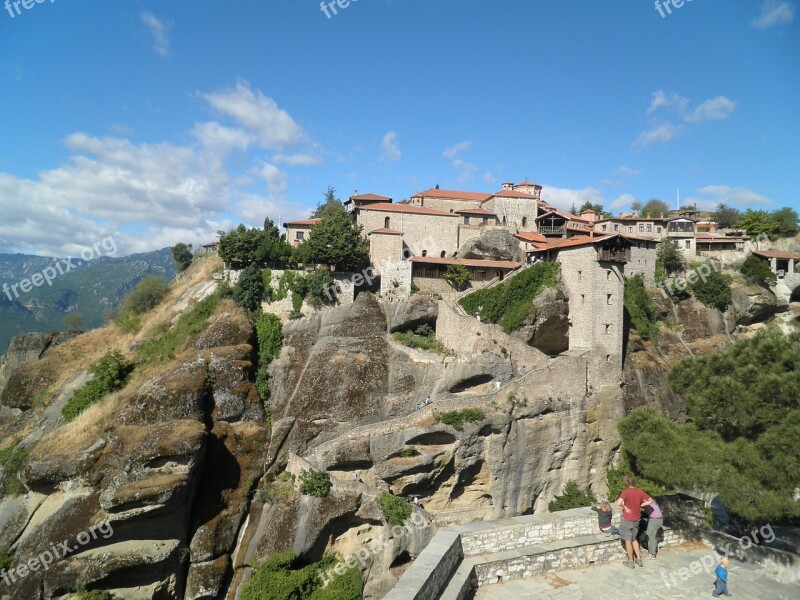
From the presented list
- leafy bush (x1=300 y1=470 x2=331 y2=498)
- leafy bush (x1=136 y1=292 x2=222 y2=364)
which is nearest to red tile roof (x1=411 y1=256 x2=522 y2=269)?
leafy bush (x1=136 y1=292 x2=222 y2=364)

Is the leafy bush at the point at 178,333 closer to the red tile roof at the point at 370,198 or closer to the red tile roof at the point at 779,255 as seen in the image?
the red tile roof at the point at 370,198

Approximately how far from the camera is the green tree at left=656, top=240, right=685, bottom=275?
126ft

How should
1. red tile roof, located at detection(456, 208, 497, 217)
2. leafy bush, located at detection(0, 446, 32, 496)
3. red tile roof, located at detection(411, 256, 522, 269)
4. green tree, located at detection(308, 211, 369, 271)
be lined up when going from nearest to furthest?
1. leafy bush, located at detection(0, 446, 32, 496)
2. green tree, located at detection(308, 211, 369, 271)
3. red tile roof, located at detection(411, 256, 522, 269)
4. red tile roof, located at detection(456, 208, 497, 217)

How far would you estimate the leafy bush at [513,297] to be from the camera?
96.0ft

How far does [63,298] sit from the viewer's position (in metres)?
167

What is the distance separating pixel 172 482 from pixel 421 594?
17.3 metres

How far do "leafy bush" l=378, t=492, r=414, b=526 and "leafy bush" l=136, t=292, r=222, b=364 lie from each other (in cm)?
1585

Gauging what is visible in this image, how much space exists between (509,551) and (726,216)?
219 ft

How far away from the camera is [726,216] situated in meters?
60.1

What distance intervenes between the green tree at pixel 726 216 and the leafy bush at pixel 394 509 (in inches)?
2238

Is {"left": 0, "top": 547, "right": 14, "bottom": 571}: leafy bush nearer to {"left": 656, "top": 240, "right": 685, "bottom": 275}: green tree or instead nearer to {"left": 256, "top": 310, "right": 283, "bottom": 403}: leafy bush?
{"left": 256, "top": 310, "right": 283, "bottom": 403}: leafy bush

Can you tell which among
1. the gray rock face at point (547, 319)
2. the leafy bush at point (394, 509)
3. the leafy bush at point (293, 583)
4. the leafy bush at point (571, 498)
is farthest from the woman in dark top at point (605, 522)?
the gray rock face at point (547, 319)

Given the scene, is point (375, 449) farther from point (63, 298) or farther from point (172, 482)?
point (63, 298)

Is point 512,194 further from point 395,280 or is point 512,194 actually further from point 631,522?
point 631,522
